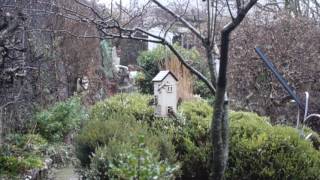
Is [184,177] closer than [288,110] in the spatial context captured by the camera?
Yes

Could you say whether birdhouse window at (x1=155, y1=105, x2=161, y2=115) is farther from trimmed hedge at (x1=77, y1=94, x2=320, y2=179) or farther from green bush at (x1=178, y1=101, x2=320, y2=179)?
green bush at (x1=178, y1=101, x2=320, y2=179)

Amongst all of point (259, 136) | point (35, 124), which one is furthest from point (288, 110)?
point (35, 124)

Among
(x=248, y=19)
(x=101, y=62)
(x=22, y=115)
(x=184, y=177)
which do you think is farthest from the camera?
(x=101, y=62)

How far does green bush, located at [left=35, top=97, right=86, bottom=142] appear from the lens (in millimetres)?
7903

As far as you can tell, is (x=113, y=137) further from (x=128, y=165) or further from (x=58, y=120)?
(x=58, y=120)

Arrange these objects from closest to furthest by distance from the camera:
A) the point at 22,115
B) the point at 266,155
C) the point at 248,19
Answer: the point at 266,155 < the point at 22,115 < the point at 248,19

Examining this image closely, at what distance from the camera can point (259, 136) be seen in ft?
17.8

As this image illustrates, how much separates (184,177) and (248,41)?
15.8 feet

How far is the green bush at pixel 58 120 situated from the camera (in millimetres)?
7903

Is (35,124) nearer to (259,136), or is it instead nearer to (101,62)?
(259,136)

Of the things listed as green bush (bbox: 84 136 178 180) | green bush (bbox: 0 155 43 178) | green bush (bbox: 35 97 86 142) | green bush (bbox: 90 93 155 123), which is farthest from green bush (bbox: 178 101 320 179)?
green bush (bbox: 35 97 86 142)

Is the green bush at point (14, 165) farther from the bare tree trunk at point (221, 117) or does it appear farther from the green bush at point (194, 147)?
the bare tree trunk at point (221, 117)

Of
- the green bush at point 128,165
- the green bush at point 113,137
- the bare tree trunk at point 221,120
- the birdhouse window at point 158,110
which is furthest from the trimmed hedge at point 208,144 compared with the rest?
the bare tree trunk at point 221,120

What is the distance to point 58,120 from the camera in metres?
8.20
